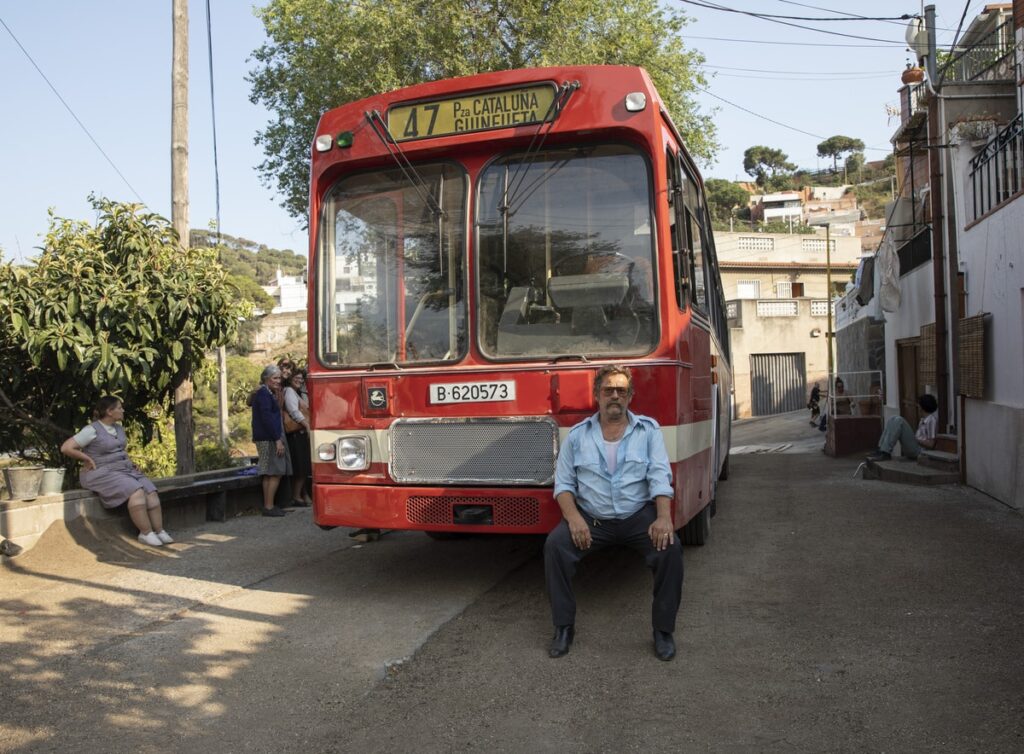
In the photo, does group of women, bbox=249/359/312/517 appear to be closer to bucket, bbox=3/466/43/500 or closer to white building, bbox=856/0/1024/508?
bucket, bbox=3/466/43/500

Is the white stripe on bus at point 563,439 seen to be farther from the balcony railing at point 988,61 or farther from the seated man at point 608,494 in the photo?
the balcony railing at point 988,61

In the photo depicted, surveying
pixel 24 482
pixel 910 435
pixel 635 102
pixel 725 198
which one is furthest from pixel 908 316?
pixel 725 198

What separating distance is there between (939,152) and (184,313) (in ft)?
40.3

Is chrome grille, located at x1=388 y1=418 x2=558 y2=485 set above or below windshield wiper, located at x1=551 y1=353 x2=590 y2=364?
below

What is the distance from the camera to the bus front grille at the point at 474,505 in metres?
5.94

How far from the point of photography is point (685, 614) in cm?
588

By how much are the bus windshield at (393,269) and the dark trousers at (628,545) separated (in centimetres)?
154

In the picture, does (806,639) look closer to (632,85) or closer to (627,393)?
(627,393)

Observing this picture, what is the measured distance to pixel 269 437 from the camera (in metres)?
10.3

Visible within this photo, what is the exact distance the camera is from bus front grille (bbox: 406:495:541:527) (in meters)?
5.94

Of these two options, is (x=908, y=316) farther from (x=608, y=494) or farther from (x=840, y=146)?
(x=840, y=146)

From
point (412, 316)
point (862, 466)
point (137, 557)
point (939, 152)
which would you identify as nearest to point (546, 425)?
point (412, 316)

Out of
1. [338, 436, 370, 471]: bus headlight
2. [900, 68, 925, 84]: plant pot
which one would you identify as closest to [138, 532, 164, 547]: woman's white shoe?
[338, 436, 370, 471]: bus headlight

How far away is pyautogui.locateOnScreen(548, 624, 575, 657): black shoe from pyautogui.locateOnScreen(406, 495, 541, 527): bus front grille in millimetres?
884
